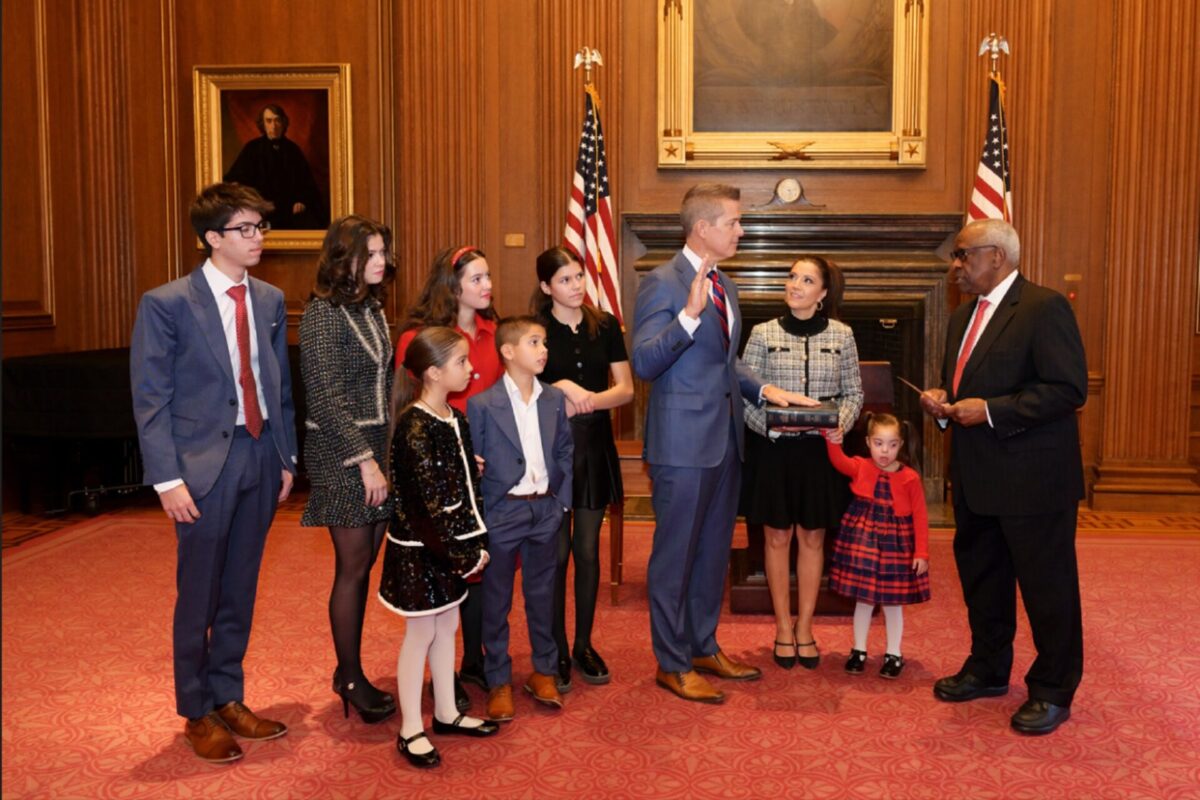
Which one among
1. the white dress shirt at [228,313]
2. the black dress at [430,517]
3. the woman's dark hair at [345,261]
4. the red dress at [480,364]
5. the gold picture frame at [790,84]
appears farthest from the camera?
the gold picture frame at [790,84]

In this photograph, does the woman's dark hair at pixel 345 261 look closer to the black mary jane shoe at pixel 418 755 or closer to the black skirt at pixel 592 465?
the black skirt at pixel 592 465

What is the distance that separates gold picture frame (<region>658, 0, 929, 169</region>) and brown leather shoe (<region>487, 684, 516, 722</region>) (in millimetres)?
5423

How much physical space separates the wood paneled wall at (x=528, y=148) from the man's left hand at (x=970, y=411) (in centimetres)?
491

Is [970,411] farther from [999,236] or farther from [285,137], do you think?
[285,137]

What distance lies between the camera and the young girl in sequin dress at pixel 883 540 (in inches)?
180

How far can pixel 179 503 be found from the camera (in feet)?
11.5

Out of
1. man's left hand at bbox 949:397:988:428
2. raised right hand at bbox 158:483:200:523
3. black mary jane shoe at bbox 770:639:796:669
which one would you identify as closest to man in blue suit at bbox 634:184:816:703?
black mary jane shoe at bbox 770:639:796:669

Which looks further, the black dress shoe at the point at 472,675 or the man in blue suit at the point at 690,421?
the black dress shoe at the point at 472,675

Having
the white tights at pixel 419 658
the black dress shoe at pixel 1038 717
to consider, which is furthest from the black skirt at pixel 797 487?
the white tights at pixel 419 658

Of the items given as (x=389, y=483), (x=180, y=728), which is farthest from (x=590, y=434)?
(x=180, y=728)

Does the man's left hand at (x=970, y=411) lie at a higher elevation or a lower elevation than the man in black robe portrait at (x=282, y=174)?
Answer: lower

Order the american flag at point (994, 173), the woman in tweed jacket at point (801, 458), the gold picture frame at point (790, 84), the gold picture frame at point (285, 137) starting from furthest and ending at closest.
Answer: the gold picture frame at point (285, 137) < the gold picture frame at point (790, 84) < the american flag at point (994, 173) < the woman in tweed jacket at point (801, 458)

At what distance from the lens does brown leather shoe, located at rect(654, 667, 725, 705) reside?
14.0ft

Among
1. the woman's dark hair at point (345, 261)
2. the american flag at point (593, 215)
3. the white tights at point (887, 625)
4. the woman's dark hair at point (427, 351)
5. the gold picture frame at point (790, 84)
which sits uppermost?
the gold picture frame at point (790, 84)
